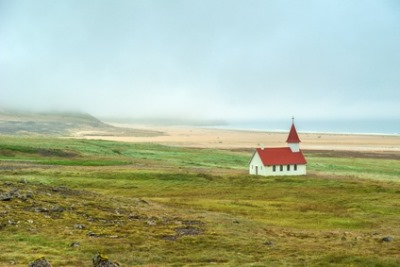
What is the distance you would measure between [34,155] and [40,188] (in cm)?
6448

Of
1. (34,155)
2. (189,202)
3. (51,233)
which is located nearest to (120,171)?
(189,202)

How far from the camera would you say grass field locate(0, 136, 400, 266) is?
3344 centimetres

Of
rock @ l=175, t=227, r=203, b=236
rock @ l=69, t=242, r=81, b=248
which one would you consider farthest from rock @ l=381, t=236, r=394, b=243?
rock @ l=69, t=242, r=81, b=248

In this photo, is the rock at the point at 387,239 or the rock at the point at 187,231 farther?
the rock at the point at 187,231

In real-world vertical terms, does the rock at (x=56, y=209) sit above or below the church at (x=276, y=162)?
below

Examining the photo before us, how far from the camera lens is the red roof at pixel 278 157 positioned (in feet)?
314

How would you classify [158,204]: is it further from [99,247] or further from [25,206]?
[99,247]

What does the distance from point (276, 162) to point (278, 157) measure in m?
1.72

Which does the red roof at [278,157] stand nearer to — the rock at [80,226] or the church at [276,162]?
the church at [276,162]

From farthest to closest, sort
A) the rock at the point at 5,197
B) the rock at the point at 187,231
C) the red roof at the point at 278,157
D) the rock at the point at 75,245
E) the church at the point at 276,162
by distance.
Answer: the red roof at the point at 278,157
the church at the point at 276,162
the rock at the point at 5,197
the rock at the point at 187,231
the rock at the point at 75,245

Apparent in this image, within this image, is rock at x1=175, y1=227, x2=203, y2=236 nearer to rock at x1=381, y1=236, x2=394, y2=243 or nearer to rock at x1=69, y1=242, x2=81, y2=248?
rock at x1=69, y1=242, x2=81, y2=248

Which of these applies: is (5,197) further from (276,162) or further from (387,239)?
(276,162)

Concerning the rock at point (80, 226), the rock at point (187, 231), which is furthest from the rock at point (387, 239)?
the rock at point (80, 226)

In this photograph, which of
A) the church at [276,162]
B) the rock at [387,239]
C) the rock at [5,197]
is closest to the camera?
the rock at [387,239]
